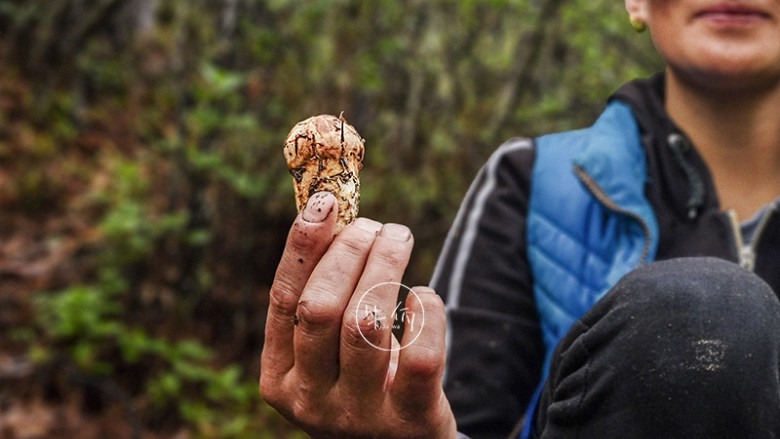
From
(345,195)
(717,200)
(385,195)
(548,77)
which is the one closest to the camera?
(345,195)

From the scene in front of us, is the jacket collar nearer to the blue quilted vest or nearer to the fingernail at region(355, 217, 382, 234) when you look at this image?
the blue quilted vest

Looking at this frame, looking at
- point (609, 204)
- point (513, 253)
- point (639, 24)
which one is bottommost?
point (513, 253)

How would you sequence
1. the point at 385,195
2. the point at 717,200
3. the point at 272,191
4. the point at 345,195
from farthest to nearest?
1. the point at 385,195
2. the point at 272,191
3. the point at 717,200
4. the point at 345,195

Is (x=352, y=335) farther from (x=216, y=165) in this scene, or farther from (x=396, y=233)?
(x=216, y=165)

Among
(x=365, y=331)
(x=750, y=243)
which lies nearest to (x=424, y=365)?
(x=365, y=331)

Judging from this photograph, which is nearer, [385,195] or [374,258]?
[374,258]

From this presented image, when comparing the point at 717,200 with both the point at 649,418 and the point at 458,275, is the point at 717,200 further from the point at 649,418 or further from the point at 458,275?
the point at 649,418

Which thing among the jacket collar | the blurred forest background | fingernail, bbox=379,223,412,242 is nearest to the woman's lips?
the jacket collar

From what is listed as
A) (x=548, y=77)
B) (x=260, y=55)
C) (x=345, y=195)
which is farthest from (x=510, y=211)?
(x=548, y=77)

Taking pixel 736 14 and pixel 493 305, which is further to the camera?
pixel 493 305
